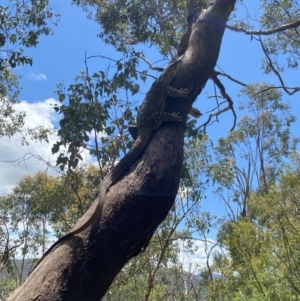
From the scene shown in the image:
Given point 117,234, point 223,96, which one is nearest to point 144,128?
point 117,234

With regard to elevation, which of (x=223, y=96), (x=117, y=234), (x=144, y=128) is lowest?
(x=117, y=234)

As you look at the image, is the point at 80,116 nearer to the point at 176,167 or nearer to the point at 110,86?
the point at 110,86

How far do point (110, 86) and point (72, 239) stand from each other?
232cm

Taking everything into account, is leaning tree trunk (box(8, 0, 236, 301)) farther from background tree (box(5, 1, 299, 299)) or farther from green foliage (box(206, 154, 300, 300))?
green foliage (box(206, 154, 300, 300))

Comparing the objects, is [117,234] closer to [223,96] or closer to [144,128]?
[144,128]

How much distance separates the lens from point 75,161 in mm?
3342

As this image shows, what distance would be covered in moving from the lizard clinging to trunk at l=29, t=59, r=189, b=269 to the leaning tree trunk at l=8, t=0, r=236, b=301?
35 millimetres

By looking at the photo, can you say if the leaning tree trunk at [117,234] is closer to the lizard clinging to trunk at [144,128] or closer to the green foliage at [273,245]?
the lizard clinging to trunk at [144,128]

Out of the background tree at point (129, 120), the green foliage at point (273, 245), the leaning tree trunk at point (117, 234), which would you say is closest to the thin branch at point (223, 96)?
the background tree at point (129, 120)

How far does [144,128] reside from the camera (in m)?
2.42

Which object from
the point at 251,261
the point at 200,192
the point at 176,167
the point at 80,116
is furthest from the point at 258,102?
the point at 176,167

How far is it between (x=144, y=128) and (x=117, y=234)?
89 cm

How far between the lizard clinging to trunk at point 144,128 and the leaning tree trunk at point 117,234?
0.03 metres

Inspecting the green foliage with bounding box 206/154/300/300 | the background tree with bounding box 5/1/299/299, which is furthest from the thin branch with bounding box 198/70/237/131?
the green foliage with bounding box 206/154/300/300
